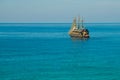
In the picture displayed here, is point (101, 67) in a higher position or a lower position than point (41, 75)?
higher

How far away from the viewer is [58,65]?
153ft

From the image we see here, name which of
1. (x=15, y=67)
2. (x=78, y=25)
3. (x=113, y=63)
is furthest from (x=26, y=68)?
(x=78, y=25)

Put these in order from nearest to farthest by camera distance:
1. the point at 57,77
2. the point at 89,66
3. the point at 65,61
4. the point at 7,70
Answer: the point at 57,77 < the point at 7,70 < the point at 89,66 < the point at 65,61

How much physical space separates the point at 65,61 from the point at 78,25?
196 ft

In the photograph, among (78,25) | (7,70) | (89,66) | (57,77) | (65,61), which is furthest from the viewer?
(78,25)

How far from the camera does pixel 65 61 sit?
50.5m

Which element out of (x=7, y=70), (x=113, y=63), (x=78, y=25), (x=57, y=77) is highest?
(x=78, y=25)

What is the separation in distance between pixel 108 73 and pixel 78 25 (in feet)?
229

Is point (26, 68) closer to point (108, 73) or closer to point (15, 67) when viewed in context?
point (15, 67)

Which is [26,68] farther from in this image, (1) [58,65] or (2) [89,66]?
(2) [89,66]

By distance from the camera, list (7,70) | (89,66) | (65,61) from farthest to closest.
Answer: (65,61) → (89,66) → (7,70)

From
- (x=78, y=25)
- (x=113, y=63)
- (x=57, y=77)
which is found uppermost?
(x=78, y=25)

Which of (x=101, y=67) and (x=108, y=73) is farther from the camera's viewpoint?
(x=101, y=67)

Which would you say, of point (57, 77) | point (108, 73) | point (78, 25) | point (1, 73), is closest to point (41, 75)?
point (57, 77)
